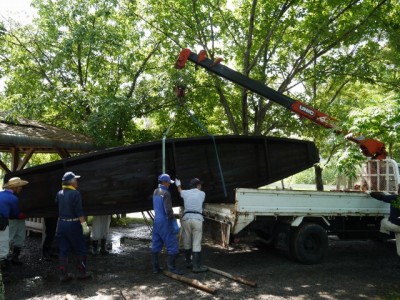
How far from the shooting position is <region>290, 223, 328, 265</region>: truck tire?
289 inches

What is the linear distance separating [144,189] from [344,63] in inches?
348

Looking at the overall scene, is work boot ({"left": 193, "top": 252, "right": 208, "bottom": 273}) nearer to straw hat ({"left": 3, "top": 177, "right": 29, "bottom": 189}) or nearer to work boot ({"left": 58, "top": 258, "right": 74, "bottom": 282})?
work boot ({"left": 58, "top": 258, "right": 74, "bottom": 282})

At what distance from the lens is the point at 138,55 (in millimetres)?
13211

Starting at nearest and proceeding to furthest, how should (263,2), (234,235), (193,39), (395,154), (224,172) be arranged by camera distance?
(234,235), (224,172), (263,2), (193,39), (395,154)

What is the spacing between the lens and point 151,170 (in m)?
7.97

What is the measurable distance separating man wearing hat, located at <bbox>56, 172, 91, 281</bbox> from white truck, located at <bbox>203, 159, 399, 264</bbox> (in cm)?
263

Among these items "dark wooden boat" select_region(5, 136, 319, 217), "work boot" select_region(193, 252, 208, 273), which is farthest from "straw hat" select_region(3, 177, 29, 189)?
"work boot" select_region(193, 252, 208, 273)

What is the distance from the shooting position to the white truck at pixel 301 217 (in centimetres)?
678

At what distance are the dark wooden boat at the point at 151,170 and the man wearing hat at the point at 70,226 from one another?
108cm

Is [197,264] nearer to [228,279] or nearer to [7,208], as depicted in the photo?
[228,279]

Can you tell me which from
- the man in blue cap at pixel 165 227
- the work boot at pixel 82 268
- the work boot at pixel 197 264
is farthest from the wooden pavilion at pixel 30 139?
the work boot at pixel 197 264

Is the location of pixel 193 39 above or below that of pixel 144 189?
above

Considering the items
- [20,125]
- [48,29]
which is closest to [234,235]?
[20,125]

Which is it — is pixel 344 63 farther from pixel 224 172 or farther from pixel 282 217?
pixel 282 217
